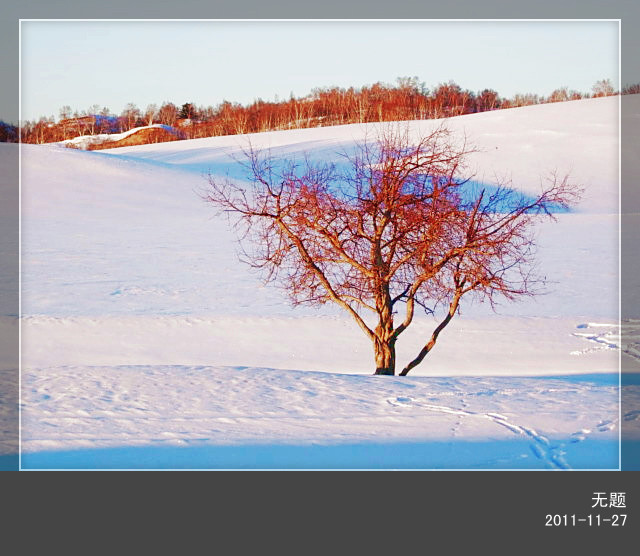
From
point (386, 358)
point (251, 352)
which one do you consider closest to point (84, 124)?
point (251, 352)

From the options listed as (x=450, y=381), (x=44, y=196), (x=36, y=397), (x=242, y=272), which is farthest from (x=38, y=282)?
(x=450, y=381)

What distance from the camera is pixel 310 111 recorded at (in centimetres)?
2961

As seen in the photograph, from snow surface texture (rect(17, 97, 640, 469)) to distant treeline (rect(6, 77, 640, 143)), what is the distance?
135cm

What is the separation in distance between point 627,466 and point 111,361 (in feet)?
30.6

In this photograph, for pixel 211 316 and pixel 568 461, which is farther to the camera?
pixel 211 316

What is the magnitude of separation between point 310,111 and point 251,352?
1663cm

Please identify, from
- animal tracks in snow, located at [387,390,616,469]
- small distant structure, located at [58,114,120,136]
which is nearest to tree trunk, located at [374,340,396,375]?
animal tracks in snow, located at [387,390,616,469]

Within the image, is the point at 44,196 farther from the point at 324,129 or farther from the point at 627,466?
the point at 627,466

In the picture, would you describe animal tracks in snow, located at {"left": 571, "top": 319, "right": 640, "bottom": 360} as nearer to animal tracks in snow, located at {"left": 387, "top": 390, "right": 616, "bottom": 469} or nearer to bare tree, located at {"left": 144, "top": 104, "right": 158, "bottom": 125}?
animal tracks in snow, located at {"left": 387, "top": 390, "right": 616, "bottom": 469}

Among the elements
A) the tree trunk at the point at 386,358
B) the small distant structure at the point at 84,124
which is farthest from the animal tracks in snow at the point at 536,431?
the small distant structure at the point at 84,124

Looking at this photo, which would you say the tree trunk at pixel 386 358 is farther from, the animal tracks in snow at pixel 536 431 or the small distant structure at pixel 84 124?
the small distant structure at pixel 84 124

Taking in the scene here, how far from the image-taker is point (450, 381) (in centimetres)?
980

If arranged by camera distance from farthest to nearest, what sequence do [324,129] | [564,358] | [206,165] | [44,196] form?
[324,129], [206,165], [44,196], [564,358]

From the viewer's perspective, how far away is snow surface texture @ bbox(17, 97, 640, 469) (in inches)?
280
